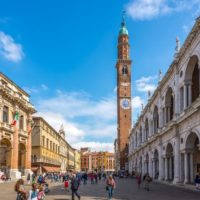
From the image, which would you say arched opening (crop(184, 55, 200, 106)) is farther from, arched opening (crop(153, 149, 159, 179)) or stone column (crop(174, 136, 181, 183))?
arched opening (crop(153, 149, 159, 179))

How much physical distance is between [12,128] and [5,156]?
405 cm

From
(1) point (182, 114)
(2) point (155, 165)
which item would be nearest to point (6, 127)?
(2) point (155, 165)

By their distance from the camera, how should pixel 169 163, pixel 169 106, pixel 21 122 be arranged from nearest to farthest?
1. pixel 169 163
2. pixel 169 106
3. pixel 21 122

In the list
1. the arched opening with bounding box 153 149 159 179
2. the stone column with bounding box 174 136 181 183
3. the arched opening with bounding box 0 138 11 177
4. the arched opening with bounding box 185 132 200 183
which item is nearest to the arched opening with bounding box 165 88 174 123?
the stone column with bounding box 174 136 181 183

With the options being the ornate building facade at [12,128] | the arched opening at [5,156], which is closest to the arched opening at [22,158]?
the ornate building facade at [12,128]

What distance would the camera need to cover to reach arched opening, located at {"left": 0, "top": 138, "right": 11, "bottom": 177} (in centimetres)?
5056

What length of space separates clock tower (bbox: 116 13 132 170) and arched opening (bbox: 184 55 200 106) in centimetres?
6237

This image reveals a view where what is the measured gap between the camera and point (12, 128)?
5088cm

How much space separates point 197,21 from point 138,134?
156 ft

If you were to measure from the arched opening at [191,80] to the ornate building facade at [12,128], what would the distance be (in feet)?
76.5

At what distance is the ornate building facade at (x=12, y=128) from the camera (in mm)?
48156

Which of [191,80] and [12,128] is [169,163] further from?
[12,128]

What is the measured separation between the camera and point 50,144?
90.1 metres

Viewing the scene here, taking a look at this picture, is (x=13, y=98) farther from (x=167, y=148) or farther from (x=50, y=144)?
(x=50, y=144)
